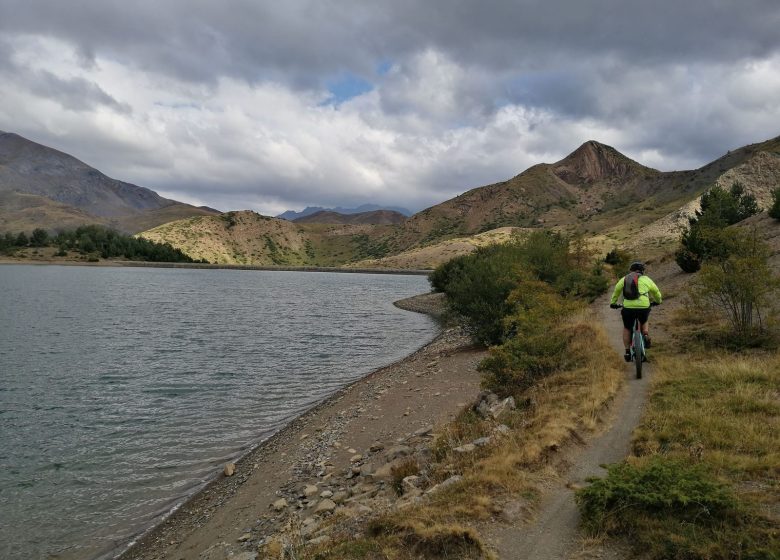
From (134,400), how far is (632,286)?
19.3 m

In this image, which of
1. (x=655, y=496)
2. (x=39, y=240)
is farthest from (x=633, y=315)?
(x=39, y=240)

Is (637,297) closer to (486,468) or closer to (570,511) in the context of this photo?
(486,468)

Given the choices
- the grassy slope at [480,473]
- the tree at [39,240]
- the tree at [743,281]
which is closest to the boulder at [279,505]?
the grassy slope at [480,473]

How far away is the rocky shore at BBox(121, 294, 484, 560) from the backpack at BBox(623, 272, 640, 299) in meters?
5.84

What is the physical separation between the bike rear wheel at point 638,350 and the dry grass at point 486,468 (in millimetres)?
454

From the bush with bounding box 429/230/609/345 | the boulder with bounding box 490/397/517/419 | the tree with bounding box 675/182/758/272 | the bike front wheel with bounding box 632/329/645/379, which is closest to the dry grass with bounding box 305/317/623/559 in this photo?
the boulder with bounding box 490/397/517/419

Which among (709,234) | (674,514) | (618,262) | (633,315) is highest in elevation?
(709,234)

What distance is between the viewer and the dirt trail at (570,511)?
17.6ft

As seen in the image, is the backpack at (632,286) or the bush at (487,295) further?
the bush at (487,295)

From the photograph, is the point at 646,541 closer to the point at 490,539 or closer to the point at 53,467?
the point at 490,539

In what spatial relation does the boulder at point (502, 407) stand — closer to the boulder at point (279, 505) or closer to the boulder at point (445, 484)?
the boulder at point (445, 484)

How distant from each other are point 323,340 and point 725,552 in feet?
106

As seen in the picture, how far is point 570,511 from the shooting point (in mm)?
6156

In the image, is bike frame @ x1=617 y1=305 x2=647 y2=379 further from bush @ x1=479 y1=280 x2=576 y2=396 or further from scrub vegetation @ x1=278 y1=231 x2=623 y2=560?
bush @ x1=479 y1=280 x2=576 y2=396
